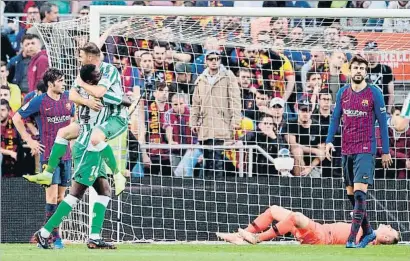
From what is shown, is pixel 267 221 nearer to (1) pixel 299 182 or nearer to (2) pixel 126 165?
(1) pixel 299 182

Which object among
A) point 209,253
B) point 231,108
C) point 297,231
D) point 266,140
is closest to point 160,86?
point 231,108

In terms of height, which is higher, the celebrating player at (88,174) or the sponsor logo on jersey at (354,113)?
the sponsor logo on jersey at (354,113)

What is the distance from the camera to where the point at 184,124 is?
18.1m

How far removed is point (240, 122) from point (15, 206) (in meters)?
3.36

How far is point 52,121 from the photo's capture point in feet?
48.2

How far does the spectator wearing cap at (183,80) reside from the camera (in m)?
18.1

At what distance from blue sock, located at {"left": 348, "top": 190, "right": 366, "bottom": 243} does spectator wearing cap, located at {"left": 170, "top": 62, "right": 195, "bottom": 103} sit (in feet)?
14.9

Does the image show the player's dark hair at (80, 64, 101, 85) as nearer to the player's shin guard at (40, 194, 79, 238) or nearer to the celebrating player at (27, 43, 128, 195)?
the celebrating player at (27, 43, 128, 195)

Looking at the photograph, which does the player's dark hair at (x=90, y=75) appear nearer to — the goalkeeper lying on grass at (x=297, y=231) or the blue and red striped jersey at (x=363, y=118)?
the blue and red striped jersey at (x=363, y=118)

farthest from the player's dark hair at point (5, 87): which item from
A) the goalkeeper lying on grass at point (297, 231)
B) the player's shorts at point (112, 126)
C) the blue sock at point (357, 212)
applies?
the blue sock at point (357, 212)

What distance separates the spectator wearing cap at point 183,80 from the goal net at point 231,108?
0.07 ft

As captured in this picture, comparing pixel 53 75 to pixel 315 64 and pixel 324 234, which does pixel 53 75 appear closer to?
pixel 324 234

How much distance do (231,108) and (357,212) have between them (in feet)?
12.4

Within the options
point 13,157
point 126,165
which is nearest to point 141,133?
point 126,165
